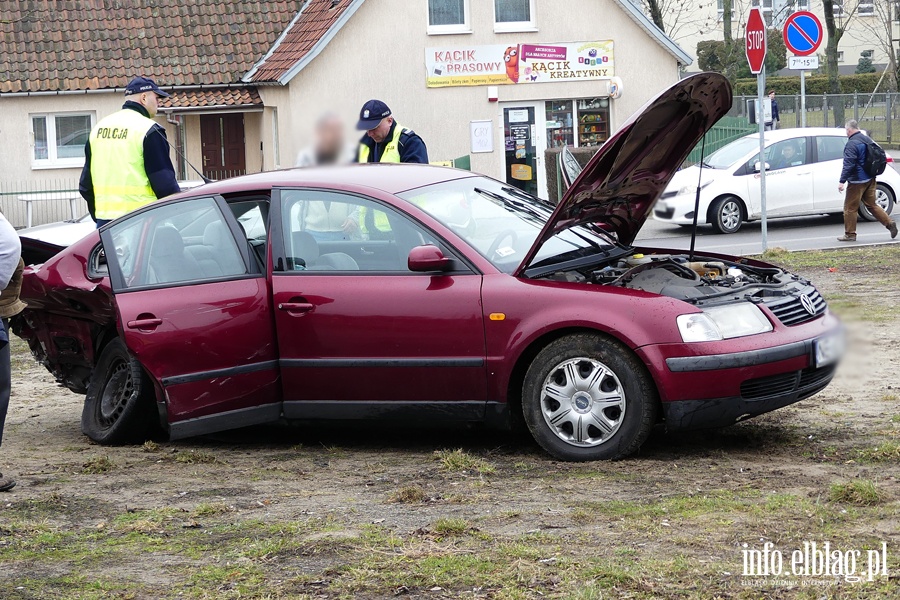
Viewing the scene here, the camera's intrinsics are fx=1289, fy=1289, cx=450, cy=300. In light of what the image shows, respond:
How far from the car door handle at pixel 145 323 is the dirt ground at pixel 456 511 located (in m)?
0.75

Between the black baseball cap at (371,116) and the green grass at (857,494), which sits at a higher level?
the black baseball cap at (371,116)

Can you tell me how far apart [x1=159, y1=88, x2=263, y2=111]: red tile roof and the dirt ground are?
68.9 ft

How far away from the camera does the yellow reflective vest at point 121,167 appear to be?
876 centimetres

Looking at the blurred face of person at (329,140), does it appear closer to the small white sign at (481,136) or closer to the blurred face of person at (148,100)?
the blurred face of person at (148,100)

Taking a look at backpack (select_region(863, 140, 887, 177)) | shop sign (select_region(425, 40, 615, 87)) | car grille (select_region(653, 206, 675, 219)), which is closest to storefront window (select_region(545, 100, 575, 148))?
shop sign (select_region(425, 40, 615, 87))

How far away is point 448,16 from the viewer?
1096 inches

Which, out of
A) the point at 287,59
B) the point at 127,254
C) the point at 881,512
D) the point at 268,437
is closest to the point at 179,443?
the point at 268,437

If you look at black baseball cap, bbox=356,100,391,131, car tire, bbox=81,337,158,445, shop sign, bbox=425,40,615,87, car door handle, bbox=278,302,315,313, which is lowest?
car tire, bbox=81,337,158,445

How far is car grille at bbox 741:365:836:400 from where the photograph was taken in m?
6.30

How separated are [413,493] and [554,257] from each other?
1.68m

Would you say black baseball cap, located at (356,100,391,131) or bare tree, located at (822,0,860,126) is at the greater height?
bare tree, located at (822,0,860,126)

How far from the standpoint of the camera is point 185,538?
5.37m

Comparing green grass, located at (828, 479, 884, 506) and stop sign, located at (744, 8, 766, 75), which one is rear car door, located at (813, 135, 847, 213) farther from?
green grass, located at (828, 479, 884, 506)

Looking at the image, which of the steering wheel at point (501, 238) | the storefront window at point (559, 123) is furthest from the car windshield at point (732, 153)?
the steering wheel at point (501, 238)
